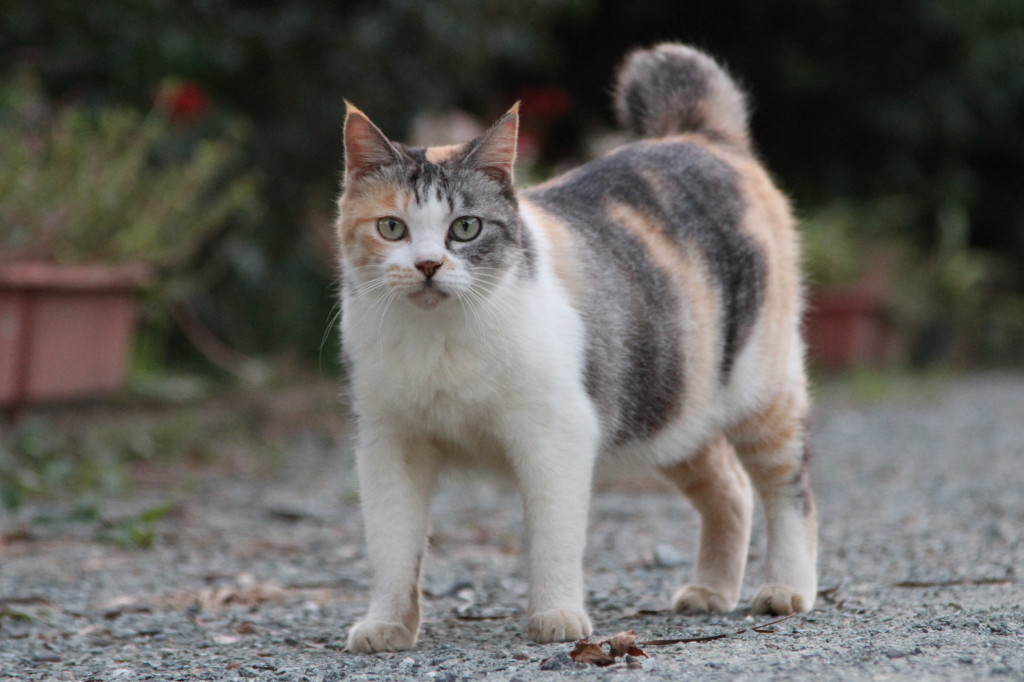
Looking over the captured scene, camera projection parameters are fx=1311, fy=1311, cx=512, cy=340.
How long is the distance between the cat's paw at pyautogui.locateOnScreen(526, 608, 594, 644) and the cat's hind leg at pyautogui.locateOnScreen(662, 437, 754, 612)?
53cm

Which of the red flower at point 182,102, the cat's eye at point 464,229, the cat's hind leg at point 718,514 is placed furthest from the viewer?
the red flower at point 182,102

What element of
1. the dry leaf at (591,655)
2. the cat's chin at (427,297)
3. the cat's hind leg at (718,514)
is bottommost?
the dry leaf at (591,655)

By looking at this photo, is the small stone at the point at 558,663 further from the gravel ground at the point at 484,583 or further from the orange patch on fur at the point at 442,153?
the orange patch on fur at the point at 442,153

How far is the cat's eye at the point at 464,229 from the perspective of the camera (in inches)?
108

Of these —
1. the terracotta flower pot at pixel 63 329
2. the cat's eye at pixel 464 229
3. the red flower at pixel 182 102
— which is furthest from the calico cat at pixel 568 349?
the red flower at pixel 182 102

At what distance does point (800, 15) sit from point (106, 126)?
19.3ft

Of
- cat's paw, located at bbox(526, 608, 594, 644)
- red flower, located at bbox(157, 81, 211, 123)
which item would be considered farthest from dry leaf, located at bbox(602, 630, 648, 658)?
red flower, located at bbox(157, 81, 211, 123)

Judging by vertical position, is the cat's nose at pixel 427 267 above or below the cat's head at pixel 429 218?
below

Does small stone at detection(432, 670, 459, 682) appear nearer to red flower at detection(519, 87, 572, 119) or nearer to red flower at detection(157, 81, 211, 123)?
red flower at detection(157, 81, 211, 123)

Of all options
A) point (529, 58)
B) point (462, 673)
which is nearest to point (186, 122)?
point (529, 58)

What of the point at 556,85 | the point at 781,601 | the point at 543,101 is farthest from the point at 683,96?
the point at 556,85

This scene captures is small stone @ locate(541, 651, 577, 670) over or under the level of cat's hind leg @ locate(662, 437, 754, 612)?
under

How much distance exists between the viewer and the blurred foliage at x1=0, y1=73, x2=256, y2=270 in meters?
5.10

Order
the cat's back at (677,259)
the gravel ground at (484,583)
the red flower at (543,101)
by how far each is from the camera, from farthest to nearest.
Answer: the red flower at (543,101)
the cat's back at (677,259)
the gravel ground at (484,583)
